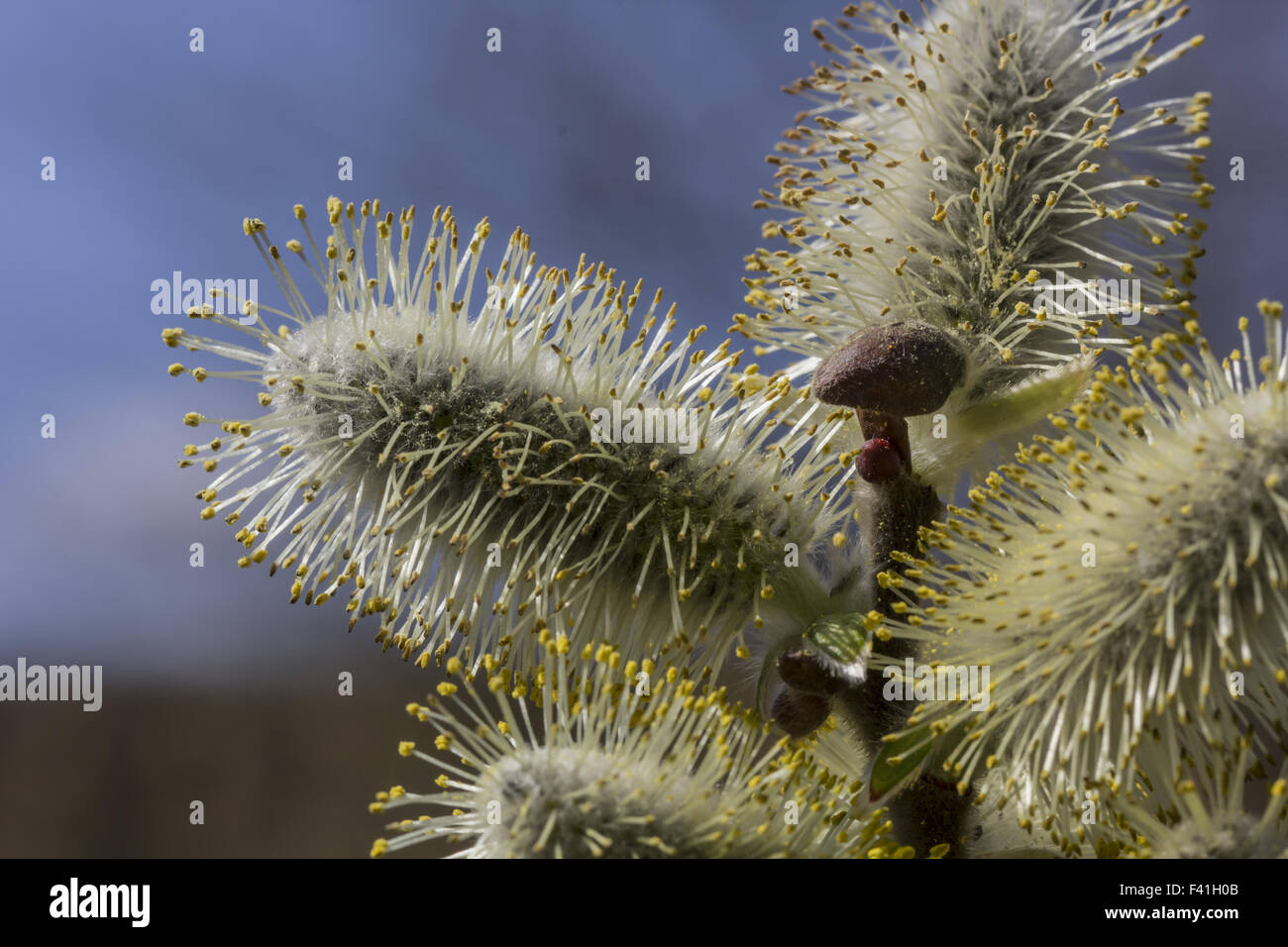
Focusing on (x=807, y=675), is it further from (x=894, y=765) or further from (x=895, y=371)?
(x=895, y=371)

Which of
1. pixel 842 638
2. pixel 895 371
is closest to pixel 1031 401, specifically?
pixel 895 371

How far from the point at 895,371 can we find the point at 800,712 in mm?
270

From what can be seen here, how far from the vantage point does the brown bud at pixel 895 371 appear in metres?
0.95

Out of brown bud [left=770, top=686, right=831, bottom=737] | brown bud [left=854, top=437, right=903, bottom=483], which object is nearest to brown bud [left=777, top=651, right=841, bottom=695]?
brown bud [left=770, top=686, right=831, bottom=737]

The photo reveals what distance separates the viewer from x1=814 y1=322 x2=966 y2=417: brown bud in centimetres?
95

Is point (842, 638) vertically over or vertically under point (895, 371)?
under

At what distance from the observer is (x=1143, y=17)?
1052 mm

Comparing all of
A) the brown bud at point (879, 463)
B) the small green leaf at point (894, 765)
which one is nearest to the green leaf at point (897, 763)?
the small green leaf at point (894, 765)

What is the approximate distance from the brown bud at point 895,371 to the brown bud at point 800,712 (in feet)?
0.75

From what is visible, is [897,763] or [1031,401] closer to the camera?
[897,763]

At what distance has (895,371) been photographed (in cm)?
94

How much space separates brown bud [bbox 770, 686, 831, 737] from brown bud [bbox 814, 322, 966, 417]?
23 cm

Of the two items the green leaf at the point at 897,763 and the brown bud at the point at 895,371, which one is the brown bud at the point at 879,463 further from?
the green leaf at the point at 897,763
